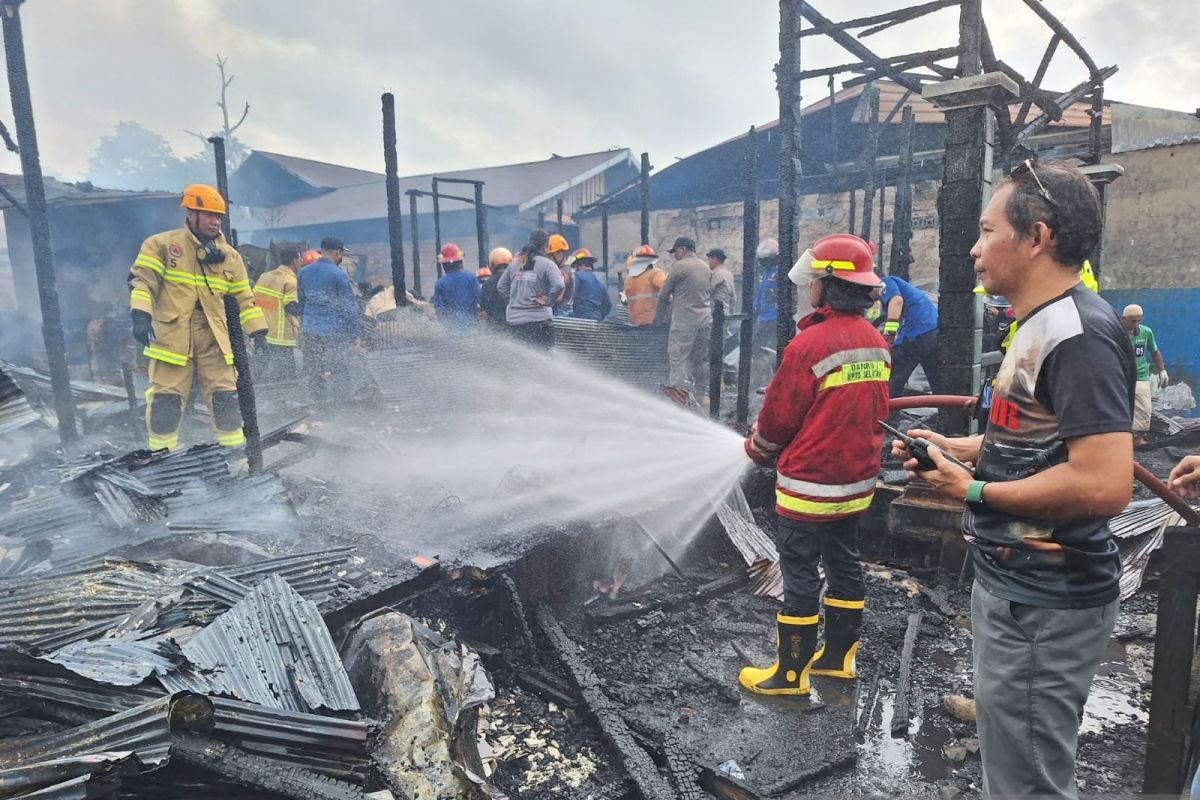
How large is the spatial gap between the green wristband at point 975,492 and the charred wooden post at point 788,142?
5.77m

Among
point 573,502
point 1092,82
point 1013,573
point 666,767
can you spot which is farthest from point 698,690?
point 1092,82

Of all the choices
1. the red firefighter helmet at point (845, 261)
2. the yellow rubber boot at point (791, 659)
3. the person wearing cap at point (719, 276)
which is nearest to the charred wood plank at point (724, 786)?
the yellow rubber boot at point (791, 659)

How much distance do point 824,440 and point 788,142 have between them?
5.53 metres

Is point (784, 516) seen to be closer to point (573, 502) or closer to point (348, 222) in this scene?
point (573, 502)

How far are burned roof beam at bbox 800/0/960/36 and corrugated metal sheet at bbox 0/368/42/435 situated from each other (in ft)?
26.3

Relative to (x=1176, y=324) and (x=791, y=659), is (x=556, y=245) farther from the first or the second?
(x=1176, y=324)

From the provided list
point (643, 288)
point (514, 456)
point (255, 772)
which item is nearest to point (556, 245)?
point (643, 288)

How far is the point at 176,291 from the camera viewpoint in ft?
19.2

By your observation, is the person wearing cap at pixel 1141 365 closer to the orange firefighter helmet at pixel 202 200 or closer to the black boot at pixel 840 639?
the black boot at pixel 840 639

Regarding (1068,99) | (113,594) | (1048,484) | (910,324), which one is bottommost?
(113,594)

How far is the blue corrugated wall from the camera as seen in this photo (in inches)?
497

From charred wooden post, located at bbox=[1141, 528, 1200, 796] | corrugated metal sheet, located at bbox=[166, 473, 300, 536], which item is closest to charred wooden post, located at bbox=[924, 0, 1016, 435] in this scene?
charred wooden post, located at bbox=[1141, 528, 1200, 796]

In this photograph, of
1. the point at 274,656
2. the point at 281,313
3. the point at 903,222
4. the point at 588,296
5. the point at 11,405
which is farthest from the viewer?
the point at 588,296

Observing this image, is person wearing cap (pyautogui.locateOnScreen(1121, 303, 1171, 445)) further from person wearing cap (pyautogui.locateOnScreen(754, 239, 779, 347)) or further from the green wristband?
the green wristband
